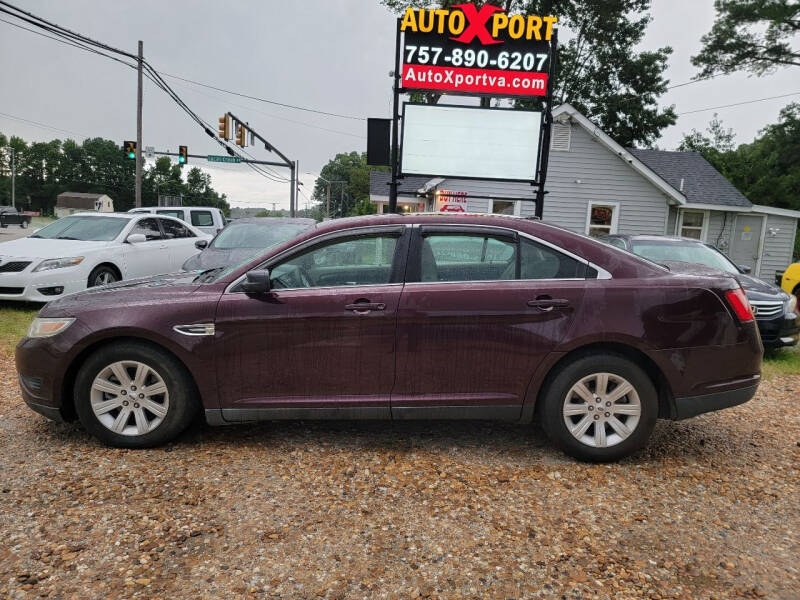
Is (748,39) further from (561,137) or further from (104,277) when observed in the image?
(104,277)

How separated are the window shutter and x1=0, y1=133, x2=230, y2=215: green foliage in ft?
318

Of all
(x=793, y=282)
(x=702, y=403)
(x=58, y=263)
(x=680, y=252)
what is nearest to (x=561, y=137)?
(x=793, y=282)

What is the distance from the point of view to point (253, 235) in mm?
9664

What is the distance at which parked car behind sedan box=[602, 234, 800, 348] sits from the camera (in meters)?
6.98

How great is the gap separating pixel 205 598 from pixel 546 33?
35.9 ft

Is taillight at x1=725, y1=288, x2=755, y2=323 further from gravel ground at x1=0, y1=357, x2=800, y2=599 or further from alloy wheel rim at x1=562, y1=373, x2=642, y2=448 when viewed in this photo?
gravel ground at x1=0, y1=357, x2=800, y2=599

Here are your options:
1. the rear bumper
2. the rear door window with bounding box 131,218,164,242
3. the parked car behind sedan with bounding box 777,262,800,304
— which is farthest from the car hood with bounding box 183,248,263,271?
the parked car behind sedan with bounding box 777,262,800,304

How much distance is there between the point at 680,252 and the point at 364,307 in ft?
21.2

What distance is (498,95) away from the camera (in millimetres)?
11070


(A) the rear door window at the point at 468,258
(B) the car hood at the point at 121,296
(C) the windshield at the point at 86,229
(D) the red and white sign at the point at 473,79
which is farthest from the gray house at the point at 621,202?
(B) the car hood at the point at 121,296

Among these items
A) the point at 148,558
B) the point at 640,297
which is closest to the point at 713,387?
the point at 640,297

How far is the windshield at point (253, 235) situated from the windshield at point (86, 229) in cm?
173

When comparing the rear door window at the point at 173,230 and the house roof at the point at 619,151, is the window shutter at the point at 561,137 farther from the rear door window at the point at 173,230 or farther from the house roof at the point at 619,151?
the rear door window at the point at 173,230

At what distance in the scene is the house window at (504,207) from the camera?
17530mm
